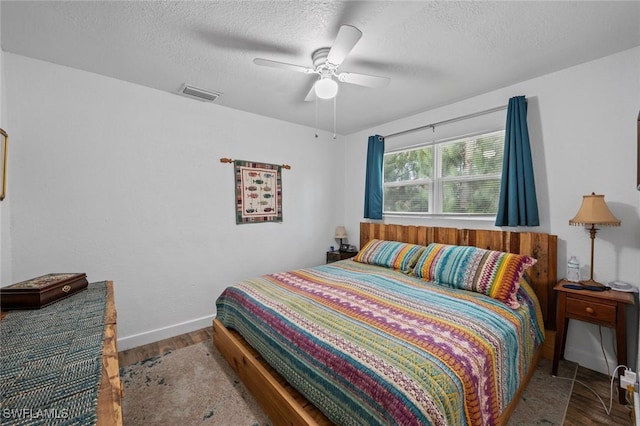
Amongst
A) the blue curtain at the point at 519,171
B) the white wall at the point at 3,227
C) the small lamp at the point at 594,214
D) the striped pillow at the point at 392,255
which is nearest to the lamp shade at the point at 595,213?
the small lamp at the point at 594,214

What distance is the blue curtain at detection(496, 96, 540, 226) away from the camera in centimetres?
234

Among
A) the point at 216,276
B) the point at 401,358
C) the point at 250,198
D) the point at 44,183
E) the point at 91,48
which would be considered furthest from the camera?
the point at 250,198

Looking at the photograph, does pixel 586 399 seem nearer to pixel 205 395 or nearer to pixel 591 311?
pixel 591 311

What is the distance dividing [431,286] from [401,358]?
48.1 inches

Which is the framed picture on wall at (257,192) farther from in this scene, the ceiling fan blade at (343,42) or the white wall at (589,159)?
the white wall at (589,159)

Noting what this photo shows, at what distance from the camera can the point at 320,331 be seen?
1.49m

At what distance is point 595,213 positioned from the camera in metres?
1.92

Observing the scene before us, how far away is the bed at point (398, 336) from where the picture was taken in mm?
1119

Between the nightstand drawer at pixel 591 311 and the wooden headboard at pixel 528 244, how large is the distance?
36cm

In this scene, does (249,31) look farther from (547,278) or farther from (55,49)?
(547,278)

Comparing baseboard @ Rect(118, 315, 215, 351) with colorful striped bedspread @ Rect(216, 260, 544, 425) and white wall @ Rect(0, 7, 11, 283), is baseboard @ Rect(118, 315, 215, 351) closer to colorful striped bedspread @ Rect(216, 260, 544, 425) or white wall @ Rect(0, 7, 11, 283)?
colorful striped bedspread @ Rect(216, 260, 544, 425)

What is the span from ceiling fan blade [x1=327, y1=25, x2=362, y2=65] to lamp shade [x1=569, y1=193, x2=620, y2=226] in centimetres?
208

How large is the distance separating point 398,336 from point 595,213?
1817 millimetres

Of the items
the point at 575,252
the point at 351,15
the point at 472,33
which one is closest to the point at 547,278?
the point at 575,252
